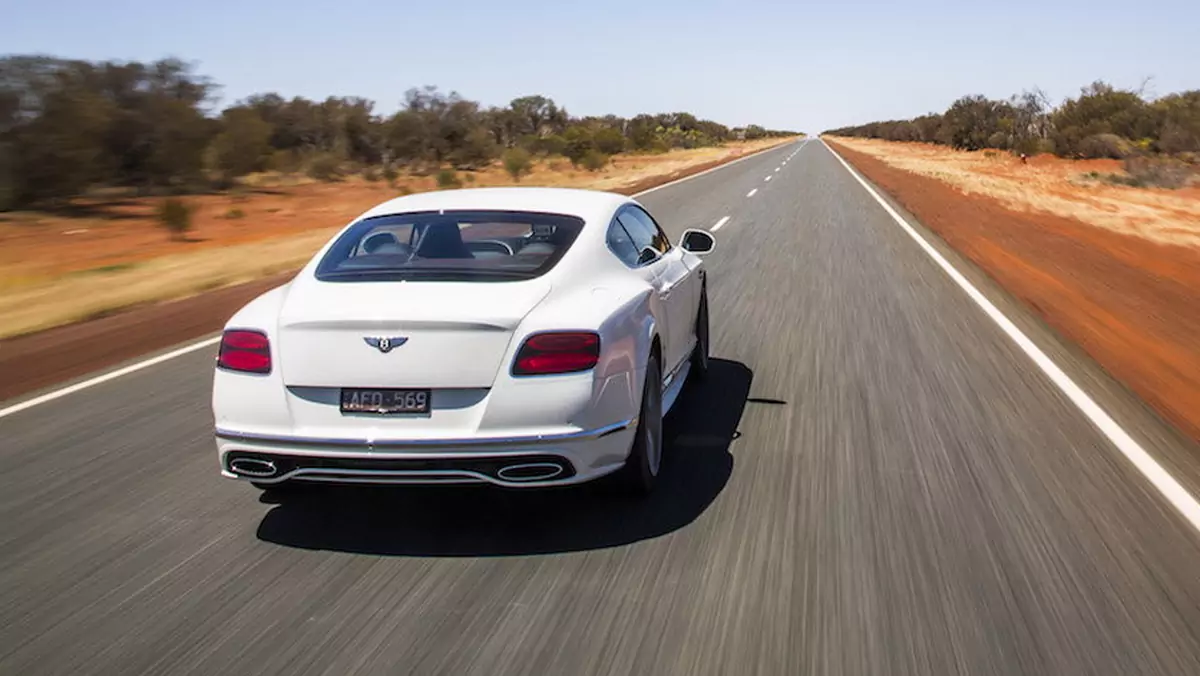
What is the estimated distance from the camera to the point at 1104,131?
62.7 m

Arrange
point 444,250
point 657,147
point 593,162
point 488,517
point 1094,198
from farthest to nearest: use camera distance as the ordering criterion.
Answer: point 657,147 → point 593,162 → point 1094,198 → point 444,250 → point 488,517

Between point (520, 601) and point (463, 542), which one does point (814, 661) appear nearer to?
point (520, 601)

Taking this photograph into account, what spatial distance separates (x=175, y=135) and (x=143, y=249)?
15.8 m

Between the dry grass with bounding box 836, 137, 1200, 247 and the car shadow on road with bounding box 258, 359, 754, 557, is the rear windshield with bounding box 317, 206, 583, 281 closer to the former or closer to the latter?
the car shadow on road with bounding box 258, 359, 754, 557

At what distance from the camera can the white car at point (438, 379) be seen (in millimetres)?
4402

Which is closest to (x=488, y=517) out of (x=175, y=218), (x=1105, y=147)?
(x=175, y=218)

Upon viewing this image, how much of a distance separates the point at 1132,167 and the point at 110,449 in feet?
152

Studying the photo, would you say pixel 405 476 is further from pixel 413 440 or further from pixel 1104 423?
pixel 1104 423

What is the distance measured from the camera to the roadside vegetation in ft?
147

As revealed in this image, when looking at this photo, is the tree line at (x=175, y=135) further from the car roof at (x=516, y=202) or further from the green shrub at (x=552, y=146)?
the car roof at (x=516, y=202)

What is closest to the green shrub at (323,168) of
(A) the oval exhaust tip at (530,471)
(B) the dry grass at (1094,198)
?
(B) the dry grass at (1094,198)

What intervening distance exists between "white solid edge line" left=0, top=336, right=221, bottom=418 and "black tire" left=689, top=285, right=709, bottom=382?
4.50 metres

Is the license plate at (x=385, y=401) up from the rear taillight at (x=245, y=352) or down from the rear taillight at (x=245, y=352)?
down

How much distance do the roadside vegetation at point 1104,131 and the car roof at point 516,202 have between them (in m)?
38.7
